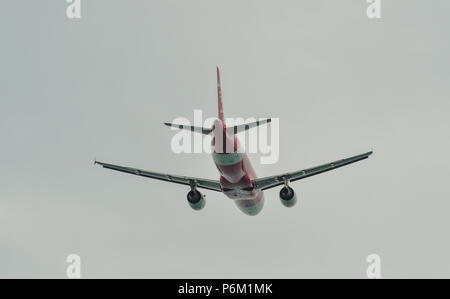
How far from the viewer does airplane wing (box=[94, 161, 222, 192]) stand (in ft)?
174

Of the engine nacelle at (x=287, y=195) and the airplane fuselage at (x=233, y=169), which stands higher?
the airplane fuselage at (x=233, y=169)

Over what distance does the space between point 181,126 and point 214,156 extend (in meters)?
3.86

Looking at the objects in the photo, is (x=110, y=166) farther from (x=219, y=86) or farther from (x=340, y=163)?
(x=340, y=163)

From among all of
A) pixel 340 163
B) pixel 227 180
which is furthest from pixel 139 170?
pixel 340 163

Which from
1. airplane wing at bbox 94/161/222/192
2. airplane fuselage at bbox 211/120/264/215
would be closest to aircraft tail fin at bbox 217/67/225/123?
airplane fuselage at bbox 211/120/264/215

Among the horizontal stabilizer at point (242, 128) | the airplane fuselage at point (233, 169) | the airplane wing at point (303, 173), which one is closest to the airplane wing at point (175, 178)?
the airplane fuselage at point (233, 169)

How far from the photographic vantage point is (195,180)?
5447 cm

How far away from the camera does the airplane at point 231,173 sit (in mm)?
47844

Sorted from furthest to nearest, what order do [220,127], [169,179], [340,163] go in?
1. [169,179]
2. [340,163]
3. [220,127]

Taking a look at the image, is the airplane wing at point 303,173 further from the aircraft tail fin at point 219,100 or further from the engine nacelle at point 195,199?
the aircraft tail fin at point 219,100

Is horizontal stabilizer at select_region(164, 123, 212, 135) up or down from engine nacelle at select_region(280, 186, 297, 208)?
up

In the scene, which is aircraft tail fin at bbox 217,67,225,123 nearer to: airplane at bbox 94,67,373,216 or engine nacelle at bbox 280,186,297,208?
airplane at bbox 94,67,373,216

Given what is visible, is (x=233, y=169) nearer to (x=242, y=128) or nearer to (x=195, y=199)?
(x=242, y=128)

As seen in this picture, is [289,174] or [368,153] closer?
[368,153]
